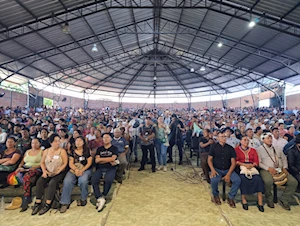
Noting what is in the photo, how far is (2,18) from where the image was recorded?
9203 mm

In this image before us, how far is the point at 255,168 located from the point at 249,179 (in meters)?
0.32

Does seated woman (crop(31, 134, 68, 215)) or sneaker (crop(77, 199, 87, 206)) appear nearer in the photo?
seated woman (crop(31, 134, 68, 215))

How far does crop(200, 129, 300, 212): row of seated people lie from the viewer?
12.6 ft

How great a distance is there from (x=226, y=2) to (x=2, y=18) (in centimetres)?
1081

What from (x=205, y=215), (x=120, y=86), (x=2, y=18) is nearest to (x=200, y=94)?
(x=120, y=86)

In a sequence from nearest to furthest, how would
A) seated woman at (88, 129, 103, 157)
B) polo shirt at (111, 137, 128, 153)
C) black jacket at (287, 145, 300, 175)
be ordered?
black jacket at (287, 145, 300, 175) < polo shirt at (111, 137, 128, 153) < seated woman at (88, 129, 103, 157)

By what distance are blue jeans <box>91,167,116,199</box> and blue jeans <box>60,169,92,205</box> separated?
0.46ft

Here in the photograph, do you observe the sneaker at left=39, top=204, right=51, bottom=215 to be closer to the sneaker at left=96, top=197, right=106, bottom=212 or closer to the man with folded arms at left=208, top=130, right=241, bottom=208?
the sneaker at left=96, top=197, right=106, bottom=212

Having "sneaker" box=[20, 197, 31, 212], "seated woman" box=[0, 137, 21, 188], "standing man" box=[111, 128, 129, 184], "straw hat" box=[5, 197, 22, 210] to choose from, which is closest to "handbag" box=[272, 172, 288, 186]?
"standing man" box=[111, 128, 129, 184]

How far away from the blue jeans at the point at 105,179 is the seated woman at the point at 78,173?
0.13 metres

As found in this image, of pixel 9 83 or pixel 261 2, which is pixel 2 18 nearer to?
pixel 9 83

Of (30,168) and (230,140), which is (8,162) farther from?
(230,140)

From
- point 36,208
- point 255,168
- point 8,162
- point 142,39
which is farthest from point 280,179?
point 142,39

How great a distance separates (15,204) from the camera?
151 inches
